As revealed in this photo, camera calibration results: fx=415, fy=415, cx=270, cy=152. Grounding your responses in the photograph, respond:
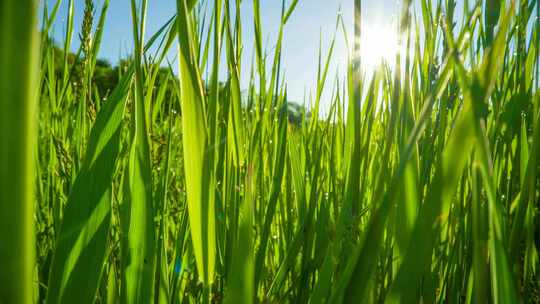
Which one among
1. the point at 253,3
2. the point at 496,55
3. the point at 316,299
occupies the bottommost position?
the point at 316,299

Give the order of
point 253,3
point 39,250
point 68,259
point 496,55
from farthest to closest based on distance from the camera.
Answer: point 39,250, point 253,3, point 68,259, point 496,55

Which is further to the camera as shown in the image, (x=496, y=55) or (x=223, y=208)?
(x=223, y=208)

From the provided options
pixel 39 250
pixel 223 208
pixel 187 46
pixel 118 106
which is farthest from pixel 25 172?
pixel 39 250

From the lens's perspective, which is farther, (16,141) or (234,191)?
(234,191)

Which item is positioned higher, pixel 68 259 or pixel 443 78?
pixel 443 78

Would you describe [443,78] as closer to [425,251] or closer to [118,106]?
[425,251]

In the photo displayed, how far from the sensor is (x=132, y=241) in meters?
0.36

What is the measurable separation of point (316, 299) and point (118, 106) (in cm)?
26

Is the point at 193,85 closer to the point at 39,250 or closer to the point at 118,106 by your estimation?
the point at 118,106

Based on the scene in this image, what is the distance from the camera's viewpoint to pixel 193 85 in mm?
305

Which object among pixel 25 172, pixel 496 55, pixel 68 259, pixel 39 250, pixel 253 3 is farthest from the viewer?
pixel 39 250

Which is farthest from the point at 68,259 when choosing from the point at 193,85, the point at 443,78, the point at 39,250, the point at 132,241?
the point at 39,250

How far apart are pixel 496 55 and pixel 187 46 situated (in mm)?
190

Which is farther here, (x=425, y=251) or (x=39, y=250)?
(x=39, y=250)
